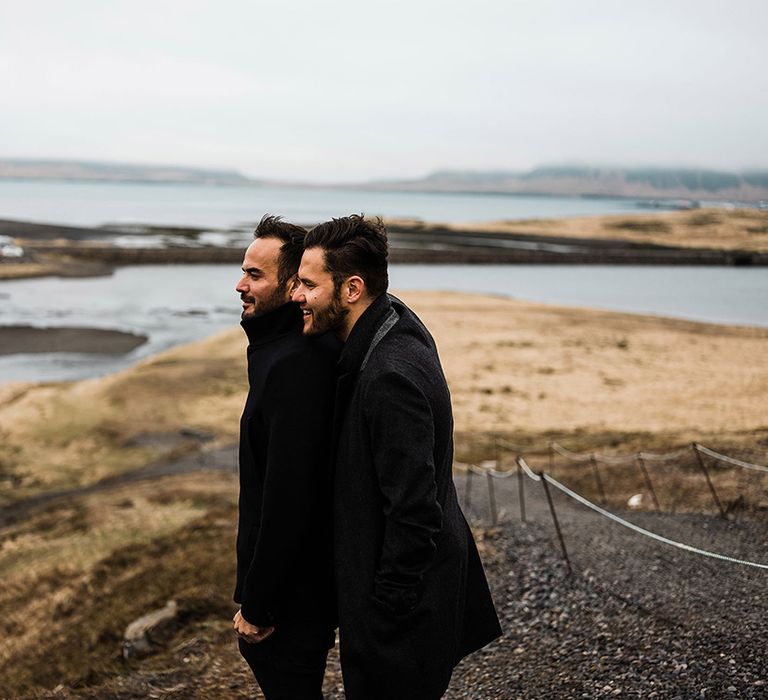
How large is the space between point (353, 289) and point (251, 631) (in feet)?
4.14

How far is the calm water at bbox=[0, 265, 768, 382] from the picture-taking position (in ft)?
101

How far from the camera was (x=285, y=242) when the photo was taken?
2875mm

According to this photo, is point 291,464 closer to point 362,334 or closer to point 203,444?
point 362,334

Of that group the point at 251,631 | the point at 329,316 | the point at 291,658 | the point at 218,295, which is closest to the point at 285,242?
the point at 329,316

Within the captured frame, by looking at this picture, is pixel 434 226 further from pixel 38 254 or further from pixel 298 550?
pixel 298 550

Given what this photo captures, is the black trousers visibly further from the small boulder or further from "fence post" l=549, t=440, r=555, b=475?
"fence post" l=549, t=440, r=555, b=475

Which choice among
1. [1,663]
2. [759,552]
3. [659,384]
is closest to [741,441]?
[759,552]

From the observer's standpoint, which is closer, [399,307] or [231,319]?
[399,307]

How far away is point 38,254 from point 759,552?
58.0 meters

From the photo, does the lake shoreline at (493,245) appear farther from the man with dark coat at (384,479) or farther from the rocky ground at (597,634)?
the man with dark coat at (384,479)

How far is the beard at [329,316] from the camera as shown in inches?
102

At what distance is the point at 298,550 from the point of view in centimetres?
262

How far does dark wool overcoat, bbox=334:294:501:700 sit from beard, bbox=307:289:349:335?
0.31ft

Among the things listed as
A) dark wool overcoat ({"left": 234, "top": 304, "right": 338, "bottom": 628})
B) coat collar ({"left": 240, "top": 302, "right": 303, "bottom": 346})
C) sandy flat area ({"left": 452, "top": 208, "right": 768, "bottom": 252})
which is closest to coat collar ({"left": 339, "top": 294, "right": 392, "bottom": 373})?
dark wool overcoat ({"left": 234, "top": 304, "right": 338, "bottom": 628})
